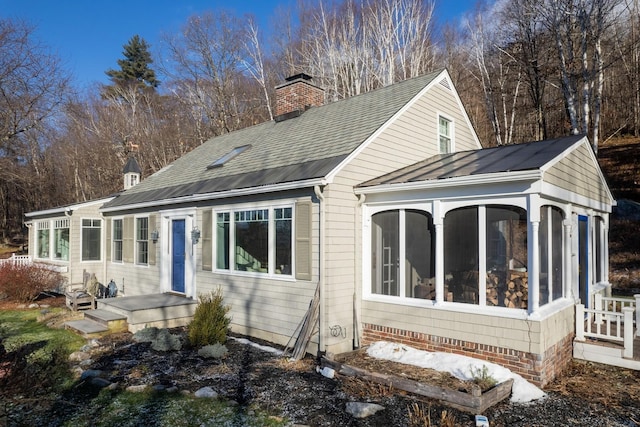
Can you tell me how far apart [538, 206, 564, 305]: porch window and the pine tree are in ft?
120

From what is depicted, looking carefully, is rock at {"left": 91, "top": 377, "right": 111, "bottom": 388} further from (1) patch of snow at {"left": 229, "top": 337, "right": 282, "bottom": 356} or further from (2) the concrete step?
(2) the concrete step

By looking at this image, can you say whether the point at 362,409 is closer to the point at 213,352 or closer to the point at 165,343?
the point at 213,352

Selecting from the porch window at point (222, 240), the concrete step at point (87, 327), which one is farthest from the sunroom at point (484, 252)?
the concrete step at point (87, 327)

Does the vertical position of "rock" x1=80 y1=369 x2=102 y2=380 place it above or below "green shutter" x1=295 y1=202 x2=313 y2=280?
below

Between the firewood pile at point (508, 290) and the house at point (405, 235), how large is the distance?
0.02 m

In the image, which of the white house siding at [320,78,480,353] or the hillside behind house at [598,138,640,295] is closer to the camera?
the white house siding at [320,78,480,353]

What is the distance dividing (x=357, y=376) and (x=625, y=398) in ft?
11.1

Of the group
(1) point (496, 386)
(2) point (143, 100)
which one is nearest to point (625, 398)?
(1) point (496, 386)

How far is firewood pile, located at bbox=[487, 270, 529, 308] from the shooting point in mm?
6191

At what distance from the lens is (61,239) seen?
14656 millimetres

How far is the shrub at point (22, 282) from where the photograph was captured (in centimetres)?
1226

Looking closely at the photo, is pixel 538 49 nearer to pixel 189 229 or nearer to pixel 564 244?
pixel 564 244

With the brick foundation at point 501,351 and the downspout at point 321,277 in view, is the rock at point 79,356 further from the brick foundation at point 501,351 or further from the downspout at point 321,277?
the brick foundation at point 501,351

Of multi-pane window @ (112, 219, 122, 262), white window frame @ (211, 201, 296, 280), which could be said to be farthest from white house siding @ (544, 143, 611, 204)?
multi-pane window @ (112, 219, 122, 262)
